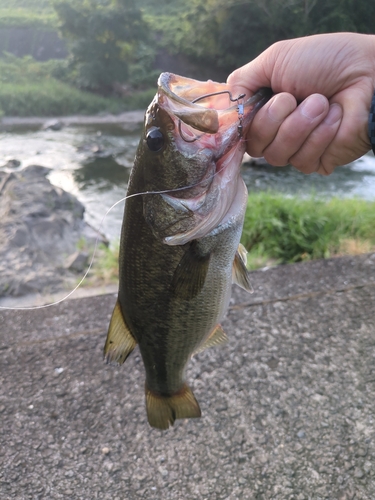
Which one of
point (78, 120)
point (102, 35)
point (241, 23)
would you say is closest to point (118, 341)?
point (241, 23)

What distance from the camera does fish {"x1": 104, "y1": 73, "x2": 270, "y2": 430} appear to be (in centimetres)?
123

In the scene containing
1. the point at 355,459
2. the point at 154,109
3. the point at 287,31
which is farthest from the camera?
the point at 287,31

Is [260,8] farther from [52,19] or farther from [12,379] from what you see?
[52,19]

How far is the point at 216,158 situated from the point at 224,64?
1978 centimetres

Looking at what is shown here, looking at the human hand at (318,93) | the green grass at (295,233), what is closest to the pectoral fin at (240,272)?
the human hand at (318,93)

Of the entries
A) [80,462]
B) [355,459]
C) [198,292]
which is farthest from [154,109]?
[355,459]

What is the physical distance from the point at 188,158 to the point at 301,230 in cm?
405

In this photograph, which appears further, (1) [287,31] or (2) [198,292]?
(1) [287,31]

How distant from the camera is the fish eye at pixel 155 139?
1.23 metres

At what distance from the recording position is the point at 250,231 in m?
5.07

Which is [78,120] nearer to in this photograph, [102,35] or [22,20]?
[102,35]

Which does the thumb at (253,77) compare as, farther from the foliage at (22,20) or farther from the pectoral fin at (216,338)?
the foliage at (22,20)

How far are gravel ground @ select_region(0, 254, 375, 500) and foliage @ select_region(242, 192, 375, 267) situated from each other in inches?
58.0

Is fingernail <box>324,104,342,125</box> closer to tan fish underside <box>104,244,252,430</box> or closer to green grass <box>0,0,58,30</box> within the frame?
tan fish underside <box>104,244,252,430</box>
